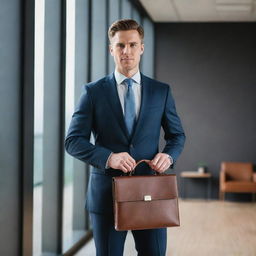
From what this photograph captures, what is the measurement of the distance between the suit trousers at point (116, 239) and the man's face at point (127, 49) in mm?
518

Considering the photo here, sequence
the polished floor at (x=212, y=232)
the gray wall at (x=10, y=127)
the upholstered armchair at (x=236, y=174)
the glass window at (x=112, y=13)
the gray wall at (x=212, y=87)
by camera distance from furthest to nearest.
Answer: the gray wall at (x=212, y=87), the upholstered armchair at (x=236, y=174), the glass window at (x=112, y=13), the polished floor at (x=212, y=232), the gray wall at (x=10, y=127)

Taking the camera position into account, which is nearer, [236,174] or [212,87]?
[236,174]

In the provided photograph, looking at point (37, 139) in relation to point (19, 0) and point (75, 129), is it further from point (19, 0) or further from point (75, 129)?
point (75, 129)

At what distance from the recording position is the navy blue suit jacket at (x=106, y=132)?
68.2 inches

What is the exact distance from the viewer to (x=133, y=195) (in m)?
1.69

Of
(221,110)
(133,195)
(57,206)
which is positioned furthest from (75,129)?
(221,110)

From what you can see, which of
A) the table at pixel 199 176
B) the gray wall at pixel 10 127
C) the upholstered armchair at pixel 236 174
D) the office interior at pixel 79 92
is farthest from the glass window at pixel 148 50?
the gray wall at pixel 10 127

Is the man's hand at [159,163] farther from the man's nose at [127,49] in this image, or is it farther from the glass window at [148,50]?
the glass window at [148,50]

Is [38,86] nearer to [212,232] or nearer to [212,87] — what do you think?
[212,232]

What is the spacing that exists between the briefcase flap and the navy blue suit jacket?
8 centimetres

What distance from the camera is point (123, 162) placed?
5.35 ft

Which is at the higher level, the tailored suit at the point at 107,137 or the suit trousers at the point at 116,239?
the tailored suit at the point at 107,137

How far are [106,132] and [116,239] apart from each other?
1.19ft

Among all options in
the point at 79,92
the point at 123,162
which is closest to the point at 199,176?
the point at 79,92
